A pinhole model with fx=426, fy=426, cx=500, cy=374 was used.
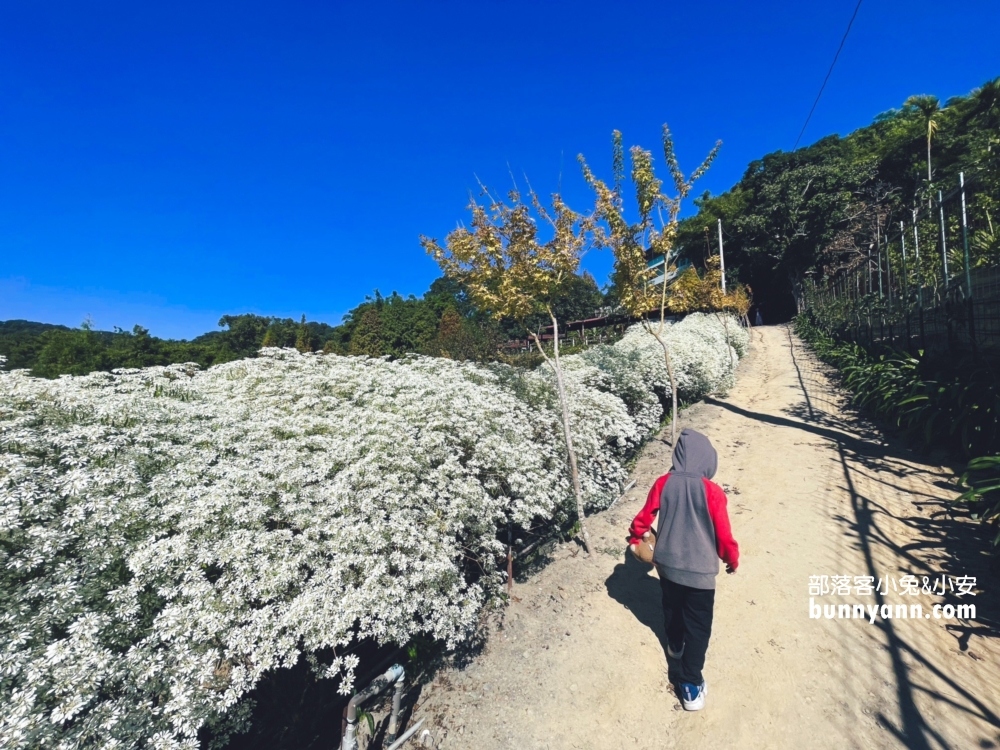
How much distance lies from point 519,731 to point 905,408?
22.4 ft

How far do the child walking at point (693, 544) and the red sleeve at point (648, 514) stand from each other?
3 cm

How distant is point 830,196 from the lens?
91.6 ft

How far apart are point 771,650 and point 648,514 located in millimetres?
1341

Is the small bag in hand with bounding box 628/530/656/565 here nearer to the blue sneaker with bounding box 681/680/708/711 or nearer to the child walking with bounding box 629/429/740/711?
the child walking with bounding box 629/429/740/711

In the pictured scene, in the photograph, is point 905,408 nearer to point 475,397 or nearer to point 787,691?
point 787,691

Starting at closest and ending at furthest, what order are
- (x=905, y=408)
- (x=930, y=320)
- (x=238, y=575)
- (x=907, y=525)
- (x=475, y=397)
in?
(x=238, y=575) < (x=907, y=525) < (x=475, y=397) < (x=905, y=408) < (x=930, y=320)

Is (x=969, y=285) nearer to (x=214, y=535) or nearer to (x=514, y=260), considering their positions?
(x=514, y=260)

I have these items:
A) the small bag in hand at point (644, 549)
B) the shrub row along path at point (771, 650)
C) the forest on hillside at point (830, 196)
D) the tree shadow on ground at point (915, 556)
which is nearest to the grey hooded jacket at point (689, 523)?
the small bag in hand at point (644, 549)

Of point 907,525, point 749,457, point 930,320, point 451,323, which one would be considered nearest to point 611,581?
point 907,525

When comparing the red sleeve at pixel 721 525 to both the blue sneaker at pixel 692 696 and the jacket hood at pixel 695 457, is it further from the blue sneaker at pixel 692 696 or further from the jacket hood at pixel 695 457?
the blue sneaker at pixel 692 696

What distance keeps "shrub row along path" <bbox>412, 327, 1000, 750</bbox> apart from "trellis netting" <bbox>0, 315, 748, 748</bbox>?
62 cm

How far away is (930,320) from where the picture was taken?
7.11 m

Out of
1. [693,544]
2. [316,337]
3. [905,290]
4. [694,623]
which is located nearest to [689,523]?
[693,544]

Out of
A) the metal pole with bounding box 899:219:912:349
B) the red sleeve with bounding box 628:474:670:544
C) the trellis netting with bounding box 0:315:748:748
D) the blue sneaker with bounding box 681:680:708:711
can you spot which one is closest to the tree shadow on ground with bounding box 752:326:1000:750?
the blue sneaker with bounding box 681:680:708:711
